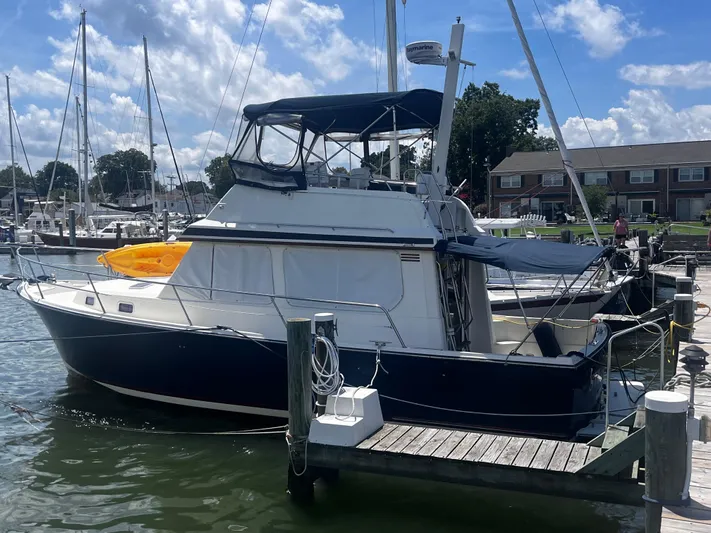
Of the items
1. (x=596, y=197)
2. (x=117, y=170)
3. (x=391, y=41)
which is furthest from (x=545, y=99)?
(x=117, y=170)

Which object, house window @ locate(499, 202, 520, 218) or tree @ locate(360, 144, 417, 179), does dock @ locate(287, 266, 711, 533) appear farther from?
house window @ locate(499, 202, 520, 218)

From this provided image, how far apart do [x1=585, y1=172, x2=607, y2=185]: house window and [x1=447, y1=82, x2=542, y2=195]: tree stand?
27.0ft

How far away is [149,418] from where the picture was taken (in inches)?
366

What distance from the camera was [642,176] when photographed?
49.2m

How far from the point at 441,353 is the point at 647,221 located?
43543mm

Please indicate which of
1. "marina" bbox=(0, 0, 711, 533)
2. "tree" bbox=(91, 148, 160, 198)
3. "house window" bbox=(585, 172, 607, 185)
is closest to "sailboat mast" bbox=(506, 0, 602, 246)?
"marina" bbox=(0, 0, 711, 533)

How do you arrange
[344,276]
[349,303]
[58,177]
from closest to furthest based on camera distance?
[349,303], [344,276], [58,177]

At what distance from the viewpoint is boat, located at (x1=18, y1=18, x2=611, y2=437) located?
762cm

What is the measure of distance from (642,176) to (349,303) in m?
47.1

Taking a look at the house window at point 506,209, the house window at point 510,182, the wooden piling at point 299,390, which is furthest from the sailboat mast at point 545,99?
the house window at point 510,182

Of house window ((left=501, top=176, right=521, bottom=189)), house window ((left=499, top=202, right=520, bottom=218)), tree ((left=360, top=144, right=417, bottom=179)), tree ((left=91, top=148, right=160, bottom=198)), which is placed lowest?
house window ((left=499, top=202, right=520, bottom=218))

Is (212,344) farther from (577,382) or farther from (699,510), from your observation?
(699,510)

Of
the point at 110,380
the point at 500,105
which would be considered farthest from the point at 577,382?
the point at 500,105

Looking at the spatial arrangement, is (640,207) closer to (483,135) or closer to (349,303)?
(483,135)
